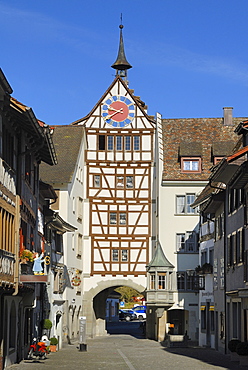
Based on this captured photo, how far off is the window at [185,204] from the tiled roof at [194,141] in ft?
4.04

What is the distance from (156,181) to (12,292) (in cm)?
3185

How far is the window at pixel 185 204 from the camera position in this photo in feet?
179

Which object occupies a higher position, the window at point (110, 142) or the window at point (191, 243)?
the window at point (110, 142)

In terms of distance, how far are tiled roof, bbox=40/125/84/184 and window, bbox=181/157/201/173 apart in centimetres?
745

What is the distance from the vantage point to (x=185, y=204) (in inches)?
2151

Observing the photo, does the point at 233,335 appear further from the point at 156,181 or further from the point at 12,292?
the point at 156,181

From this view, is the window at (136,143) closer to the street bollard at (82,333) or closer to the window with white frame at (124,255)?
the window with white frame at (124,255)

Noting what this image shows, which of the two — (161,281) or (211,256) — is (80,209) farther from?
(211,256)

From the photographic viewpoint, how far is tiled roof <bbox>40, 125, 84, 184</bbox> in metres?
52.4

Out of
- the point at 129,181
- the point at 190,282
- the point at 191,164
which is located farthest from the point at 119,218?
the point at 190,282

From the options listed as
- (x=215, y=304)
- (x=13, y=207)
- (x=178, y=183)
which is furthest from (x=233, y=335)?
(x=178, y=183)

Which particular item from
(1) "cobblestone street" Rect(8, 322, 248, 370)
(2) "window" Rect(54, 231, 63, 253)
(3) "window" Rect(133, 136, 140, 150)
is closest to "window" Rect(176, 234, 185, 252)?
(3) "window" Rect(133, 136, 140, 150)

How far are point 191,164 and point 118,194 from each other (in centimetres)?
598

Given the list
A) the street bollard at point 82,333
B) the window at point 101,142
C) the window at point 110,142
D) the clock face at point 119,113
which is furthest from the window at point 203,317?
the clock face at point 119,113
